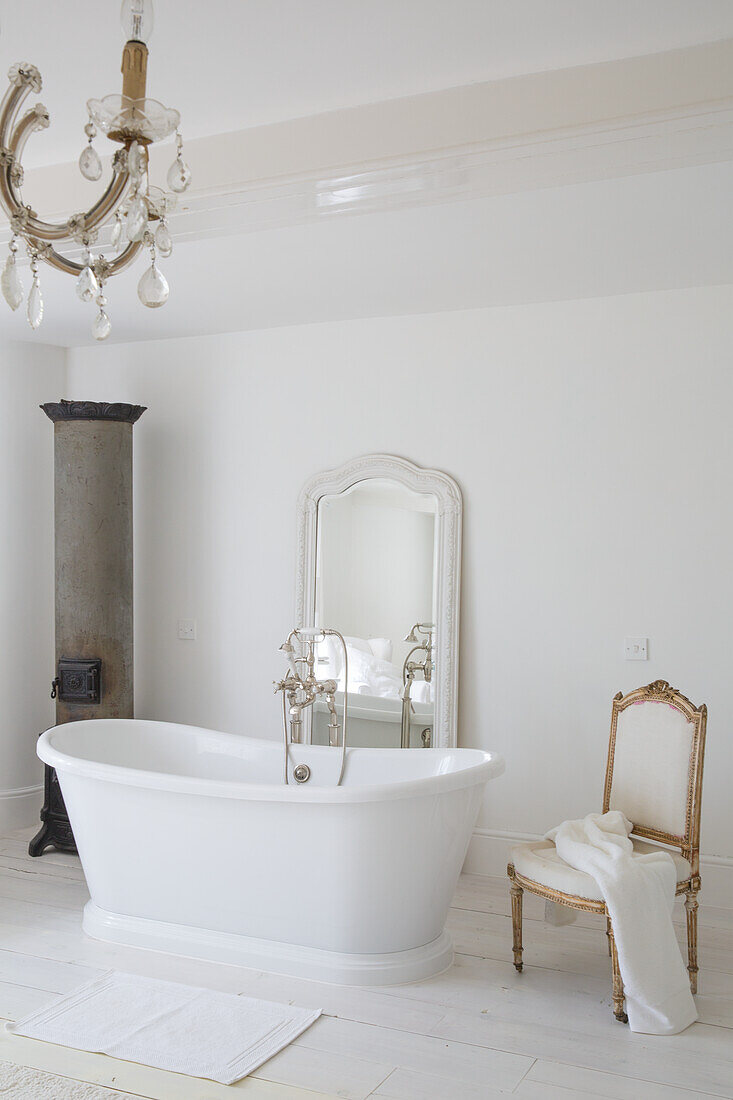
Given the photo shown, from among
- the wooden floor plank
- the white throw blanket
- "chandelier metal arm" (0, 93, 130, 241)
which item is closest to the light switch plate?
the white throw blanket

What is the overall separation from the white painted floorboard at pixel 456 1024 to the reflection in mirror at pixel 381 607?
0.94m

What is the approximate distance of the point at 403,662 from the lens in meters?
4.46

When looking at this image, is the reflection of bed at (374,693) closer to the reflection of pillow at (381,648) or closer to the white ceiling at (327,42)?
the reflection of pillow at (381,648)

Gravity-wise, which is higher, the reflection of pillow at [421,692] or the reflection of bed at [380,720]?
the reflection of pillow at [421,692]

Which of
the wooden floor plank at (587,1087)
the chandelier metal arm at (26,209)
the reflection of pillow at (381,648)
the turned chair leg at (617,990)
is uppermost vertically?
the chandelier metal arm at (26,209)

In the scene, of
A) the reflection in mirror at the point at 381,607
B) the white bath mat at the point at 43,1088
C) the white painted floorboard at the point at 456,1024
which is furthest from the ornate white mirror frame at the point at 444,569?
the white bath mat at the point at 43,1088

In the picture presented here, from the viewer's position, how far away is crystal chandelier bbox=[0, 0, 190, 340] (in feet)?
4.42

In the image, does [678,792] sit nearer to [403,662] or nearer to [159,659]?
[403,662]

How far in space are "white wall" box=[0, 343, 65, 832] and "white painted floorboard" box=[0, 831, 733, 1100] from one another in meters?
1.21

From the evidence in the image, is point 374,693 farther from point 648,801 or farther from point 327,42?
point 327,42

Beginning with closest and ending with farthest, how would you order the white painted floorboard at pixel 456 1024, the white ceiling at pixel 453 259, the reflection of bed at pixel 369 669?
the white painted floorboard at pixel 456 1024 → the white ceiling at pixel 453 259 → the reflection of bed at pixel 369 669

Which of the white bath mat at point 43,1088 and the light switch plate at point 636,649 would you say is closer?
the white bath mat at point 43,1088

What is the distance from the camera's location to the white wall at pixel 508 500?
395 cm

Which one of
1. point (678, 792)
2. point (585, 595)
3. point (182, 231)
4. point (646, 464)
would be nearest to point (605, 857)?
point (678, 792)
